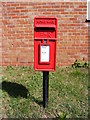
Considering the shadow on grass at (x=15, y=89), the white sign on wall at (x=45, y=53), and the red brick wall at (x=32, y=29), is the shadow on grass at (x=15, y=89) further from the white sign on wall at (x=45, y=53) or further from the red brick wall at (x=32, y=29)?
the red brick wall at (x=32, y=29)

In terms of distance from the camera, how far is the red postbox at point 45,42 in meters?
2.99

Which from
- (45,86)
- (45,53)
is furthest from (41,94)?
(45,53)

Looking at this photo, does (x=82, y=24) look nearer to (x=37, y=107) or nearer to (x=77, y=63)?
(x=77, y=63)

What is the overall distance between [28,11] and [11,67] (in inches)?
65.8

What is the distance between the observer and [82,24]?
513 centimetres

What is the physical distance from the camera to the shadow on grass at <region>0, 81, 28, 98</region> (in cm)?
382

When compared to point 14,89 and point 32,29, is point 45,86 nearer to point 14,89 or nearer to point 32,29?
point 14,89

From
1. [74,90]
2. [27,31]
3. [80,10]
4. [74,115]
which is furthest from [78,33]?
[74,115]

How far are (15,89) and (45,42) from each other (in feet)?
4.94

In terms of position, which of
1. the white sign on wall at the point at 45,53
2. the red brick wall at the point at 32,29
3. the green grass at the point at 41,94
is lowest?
the green grass at the point at 41,94

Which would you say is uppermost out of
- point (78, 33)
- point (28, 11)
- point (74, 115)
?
point (28, 11)

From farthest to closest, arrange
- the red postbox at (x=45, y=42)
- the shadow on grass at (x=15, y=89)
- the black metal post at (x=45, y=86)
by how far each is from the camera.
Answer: the shadow on grass at (x=15, y=89) → the black metal post at (x=45, y=86) → the red postbox at (x=45, y=42)

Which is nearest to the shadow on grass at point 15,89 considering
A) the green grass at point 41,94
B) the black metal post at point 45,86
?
the green grass at point 41,94

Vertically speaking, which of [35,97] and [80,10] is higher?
[80,10]
